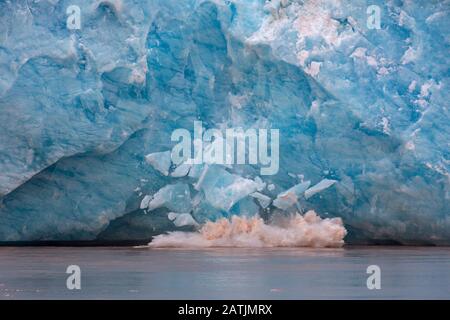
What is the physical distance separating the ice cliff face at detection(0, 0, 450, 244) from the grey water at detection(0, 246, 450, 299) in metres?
0.87

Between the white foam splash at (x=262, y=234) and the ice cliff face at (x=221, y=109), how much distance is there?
0.22m

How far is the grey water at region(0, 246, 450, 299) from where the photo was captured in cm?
883

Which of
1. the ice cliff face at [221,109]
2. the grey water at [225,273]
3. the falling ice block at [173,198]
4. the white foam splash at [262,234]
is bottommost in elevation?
the grey water at [225,273]

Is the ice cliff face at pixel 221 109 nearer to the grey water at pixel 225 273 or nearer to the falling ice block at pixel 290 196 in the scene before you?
the falling ice block at pixel 290 196

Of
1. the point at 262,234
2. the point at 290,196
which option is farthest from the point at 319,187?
the point at 262,234

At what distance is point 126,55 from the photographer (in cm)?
1505

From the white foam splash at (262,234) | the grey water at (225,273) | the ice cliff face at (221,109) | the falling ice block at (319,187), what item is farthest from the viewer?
the white foam splash at (262,234)

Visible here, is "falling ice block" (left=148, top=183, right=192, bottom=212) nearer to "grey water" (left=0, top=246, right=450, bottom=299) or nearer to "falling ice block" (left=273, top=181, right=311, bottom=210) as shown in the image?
"grey water" (left=0, top=246, right=450, bottom=299)

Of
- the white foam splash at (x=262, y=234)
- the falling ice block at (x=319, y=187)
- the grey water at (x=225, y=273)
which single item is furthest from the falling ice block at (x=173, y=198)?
the falling ice block at (x=319, y=187)

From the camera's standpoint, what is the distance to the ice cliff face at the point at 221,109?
48.9ft

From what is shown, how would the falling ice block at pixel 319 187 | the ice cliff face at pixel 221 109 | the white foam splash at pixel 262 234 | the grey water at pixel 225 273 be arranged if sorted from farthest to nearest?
the white foam splash at pixel 262 234 → the falling ice block at pixel 319 187 → the ice cliff face at pixel 221 109 → the grey water at pixel 225 273

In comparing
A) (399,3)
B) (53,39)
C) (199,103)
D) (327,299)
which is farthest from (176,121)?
(327,299)

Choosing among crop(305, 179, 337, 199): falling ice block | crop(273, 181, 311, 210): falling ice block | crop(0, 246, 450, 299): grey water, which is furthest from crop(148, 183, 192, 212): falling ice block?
crop(305, 179, 337, 199): falling ice block

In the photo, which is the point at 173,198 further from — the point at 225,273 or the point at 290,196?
the point at 225,273
